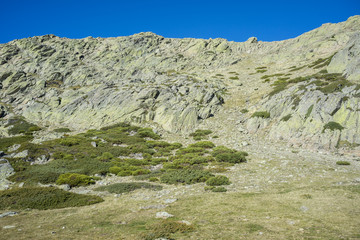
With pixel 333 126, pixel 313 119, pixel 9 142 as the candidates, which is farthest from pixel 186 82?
pixel 9 142

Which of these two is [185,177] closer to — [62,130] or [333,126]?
[333,126]

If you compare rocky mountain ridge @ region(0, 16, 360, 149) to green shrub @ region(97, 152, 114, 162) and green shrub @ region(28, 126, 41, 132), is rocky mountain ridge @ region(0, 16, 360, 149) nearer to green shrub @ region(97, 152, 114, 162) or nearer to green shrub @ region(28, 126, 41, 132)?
green shrub @ region(28, 126, 41, 132)

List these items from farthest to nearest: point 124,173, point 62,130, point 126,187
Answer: point 62,130 < point 124,173 < point 126,187

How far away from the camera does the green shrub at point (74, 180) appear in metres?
17.5

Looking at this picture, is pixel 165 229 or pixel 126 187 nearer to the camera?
pixel 165 229

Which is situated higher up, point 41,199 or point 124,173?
point 124,173

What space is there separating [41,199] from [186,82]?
48.1 m

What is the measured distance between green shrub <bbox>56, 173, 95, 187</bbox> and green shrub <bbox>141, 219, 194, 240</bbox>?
11.5 meters

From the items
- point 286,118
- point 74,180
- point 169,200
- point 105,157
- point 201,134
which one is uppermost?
point 286,118

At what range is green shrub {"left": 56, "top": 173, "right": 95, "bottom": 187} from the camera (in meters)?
17.5

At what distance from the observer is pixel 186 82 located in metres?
57.2

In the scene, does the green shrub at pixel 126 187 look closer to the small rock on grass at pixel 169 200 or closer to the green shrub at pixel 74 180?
the green shrub at pixel 74 180

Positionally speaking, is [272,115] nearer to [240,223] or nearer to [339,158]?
[339,158]

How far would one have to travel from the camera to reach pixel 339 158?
69.9ft
